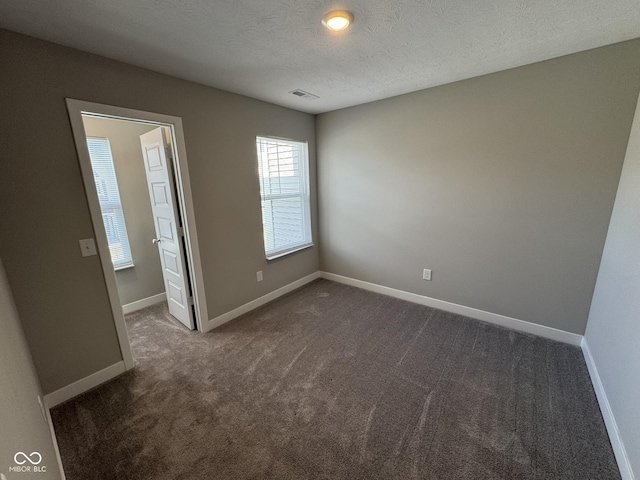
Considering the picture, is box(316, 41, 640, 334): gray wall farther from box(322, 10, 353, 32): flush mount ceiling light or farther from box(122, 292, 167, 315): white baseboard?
box(122, 292, 167, 315): white baseboard

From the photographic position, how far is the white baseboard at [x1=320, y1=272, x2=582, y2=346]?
2390 millimetres

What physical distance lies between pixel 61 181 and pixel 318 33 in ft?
6.38

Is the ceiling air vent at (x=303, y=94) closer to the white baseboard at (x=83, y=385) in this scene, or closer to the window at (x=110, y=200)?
the window at (x=110, y=200)

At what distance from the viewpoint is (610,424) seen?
1.55 metres

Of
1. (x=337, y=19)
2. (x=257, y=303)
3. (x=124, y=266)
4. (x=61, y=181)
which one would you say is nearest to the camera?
(x=337, y=19)

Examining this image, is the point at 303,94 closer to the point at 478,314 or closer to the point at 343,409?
the point at 343,409

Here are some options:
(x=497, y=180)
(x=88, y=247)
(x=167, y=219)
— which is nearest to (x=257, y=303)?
(x=167, y=219)

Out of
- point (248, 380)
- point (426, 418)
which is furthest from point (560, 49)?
point (248, 380)

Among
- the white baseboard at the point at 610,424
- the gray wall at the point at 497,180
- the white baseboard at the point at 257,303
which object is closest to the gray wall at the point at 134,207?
the white baseboard at the point at 257,303

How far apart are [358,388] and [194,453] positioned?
110cm

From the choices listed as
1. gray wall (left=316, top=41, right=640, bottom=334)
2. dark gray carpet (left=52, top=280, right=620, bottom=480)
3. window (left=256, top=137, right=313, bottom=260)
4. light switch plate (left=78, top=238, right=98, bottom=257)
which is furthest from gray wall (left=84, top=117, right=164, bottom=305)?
gray wall (left=316, top=41, right=640, bottom=334)

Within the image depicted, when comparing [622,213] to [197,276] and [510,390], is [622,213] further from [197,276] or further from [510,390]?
[197,276]

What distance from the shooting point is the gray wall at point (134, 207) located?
114 inches

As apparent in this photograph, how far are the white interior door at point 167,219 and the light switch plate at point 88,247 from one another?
67 cm
